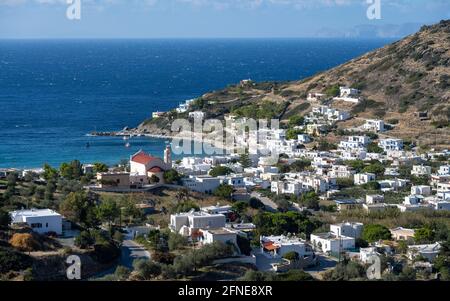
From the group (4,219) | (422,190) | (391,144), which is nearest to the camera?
(4,219)

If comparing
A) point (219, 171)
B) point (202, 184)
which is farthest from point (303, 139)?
point (202, 184)

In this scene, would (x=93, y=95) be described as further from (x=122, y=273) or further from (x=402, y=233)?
(x=122, y=273)

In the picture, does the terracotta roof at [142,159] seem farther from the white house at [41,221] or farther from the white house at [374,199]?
the white house at [41,221]

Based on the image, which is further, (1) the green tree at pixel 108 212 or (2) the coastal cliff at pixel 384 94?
(2) the coastal cliff at pixel 384 94

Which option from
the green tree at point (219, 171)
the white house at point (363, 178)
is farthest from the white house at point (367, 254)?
the green tree at point (219, 171)

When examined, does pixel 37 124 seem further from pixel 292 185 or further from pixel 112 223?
pixel 112 223

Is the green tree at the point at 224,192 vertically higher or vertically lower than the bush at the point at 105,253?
higher
